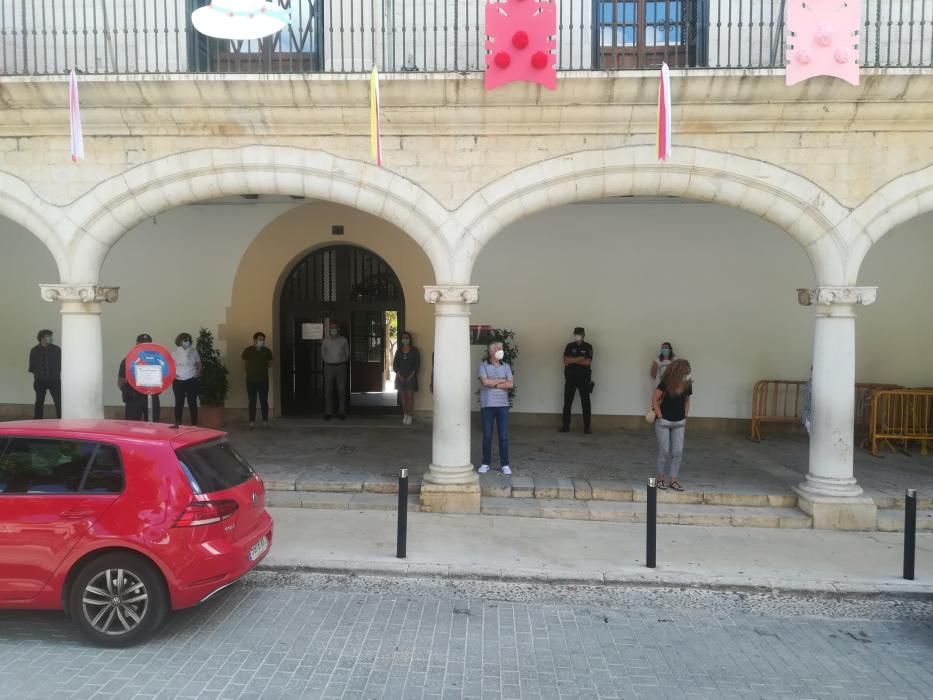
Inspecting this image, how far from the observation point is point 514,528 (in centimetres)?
720

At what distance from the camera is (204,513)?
4.54m

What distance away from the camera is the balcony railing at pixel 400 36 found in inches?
299

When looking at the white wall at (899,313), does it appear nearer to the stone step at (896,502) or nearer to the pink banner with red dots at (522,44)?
the stone step at (896,502)

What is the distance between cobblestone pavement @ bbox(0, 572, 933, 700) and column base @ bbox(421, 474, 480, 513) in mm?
1857

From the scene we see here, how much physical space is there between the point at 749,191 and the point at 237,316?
8649 mm

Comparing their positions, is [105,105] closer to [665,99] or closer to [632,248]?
[665,99]

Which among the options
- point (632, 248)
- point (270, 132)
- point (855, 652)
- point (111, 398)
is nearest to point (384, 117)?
point (270, 132)

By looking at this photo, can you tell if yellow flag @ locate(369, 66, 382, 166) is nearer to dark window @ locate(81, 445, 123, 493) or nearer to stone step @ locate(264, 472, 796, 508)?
stone step @ locate(264, 472, 796, 508)

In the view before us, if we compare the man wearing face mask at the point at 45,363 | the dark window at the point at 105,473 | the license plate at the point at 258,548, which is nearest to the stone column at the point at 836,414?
the license plate at the point at 258,548

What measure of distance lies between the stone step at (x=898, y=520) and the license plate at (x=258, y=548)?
6532 mm

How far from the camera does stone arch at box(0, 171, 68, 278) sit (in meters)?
7.71

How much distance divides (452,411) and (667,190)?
11.6ft

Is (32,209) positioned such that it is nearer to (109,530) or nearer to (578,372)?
(109,530)

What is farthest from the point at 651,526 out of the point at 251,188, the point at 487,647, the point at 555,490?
the point at 251,188
